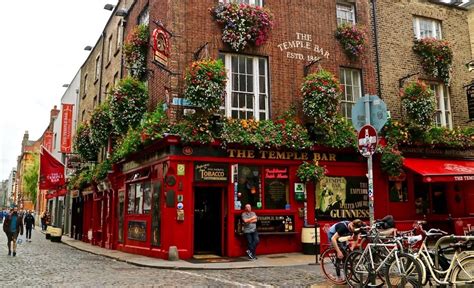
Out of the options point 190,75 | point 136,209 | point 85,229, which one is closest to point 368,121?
point 190,75

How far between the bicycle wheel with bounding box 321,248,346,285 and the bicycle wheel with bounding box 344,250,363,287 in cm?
38

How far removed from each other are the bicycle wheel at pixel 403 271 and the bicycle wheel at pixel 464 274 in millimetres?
492

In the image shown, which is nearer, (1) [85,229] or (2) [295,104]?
(2) [295,104]

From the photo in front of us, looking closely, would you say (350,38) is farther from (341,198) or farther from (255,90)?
(341,198)

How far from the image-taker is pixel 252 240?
45.8ft

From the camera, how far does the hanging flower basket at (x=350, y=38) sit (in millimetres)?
17109

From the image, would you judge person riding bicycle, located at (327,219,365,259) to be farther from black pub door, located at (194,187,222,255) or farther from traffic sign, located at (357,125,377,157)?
black pub door, located at (194,187,222,255)

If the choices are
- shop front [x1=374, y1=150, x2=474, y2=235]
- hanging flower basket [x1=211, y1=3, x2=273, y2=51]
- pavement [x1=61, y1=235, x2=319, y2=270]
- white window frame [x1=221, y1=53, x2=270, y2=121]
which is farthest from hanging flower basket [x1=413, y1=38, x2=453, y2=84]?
pavement [x1=61, y1=235, x2=319, y2=270]

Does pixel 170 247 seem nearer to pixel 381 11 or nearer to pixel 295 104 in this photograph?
pixel 295 104

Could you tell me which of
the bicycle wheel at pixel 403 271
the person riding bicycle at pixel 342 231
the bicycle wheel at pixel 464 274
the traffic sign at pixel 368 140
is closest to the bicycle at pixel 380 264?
the bicycle wheel at pixel 403 271

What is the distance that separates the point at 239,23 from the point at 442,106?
9640 millimetres

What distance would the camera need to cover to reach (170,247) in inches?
530

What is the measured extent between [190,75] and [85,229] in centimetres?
1511

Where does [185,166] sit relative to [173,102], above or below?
below
